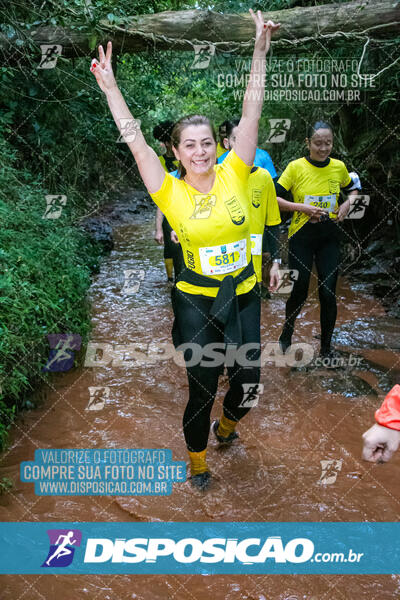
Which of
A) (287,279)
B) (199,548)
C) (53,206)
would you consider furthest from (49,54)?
(199,548)

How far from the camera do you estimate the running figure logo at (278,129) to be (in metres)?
8.49

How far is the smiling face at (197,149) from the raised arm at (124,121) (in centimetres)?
16

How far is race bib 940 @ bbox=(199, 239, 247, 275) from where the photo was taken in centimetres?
251

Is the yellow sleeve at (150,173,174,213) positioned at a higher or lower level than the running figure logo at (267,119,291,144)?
lower

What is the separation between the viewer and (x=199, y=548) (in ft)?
8.32

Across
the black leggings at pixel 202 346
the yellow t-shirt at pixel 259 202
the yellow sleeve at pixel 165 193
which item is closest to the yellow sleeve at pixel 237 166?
the yellow sleeve at pixel 165 193

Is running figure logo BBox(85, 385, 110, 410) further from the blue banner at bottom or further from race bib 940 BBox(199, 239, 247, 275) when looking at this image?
race bib 940 BBox(199, 239, 247, 275)

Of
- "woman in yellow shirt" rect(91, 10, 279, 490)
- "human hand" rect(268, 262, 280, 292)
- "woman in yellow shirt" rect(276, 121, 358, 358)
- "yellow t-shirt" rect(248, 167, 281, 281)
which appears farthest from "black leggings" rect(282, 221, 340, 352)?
"woman in yellow shirt" rect(91, 10, 279, 490)

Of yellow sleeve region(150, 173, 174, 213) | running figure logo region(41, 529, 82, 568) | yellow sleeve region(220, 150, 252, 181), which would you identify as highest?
yellow sleeve region(220, 150, 252, 181)

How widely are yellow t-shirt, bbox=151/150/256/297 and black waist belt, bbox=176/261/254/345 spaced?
3cm

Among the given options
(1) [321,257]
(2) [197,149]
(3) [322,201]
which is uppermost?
(2) [197,149]

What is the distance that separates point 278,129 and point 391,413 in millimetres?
7878

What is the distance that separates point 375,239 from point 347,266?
0.50m

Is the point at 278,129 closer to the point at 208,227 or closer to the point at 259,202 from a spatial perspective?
the point at 259,202
